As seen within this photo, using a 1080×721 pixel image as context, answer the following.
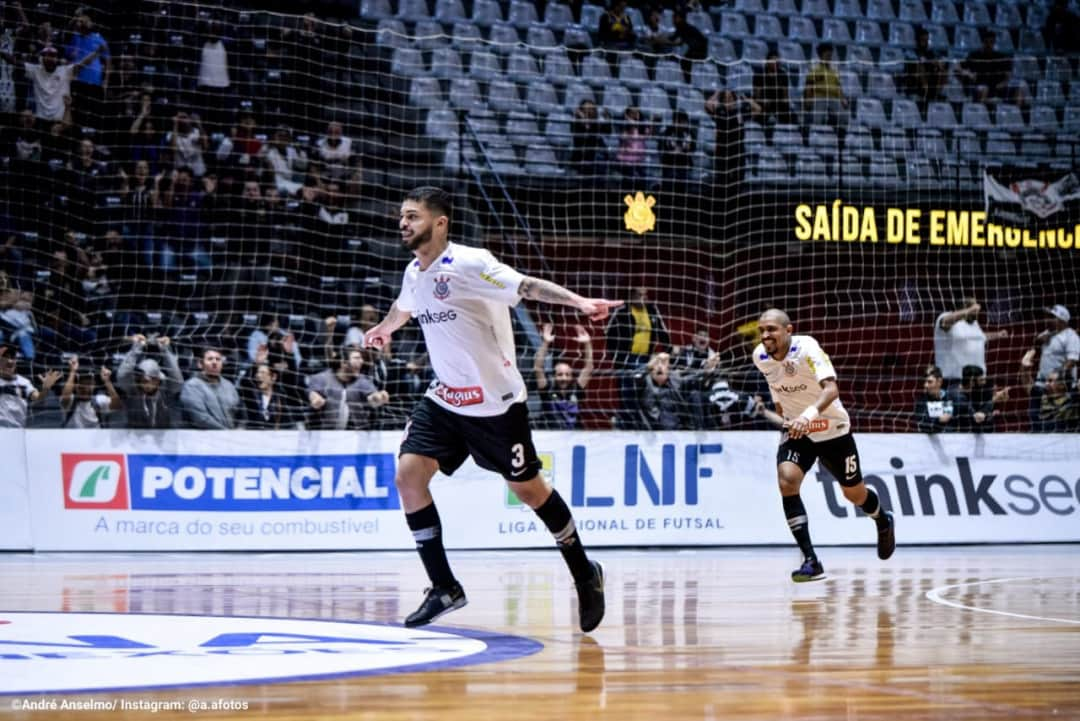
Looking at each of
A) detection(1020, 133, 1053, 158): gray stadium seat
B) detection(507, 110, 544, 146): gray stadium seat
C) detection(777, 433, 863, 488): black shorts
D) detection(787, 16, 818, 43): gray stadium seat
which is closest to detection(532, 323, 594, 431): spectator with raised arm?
detection(507, 110, 544, 146): gray stadium seat

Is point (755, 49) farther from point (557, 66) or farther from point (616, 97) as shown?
point (557, 66)

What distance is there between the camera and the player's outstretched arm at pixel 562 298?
6.52 m

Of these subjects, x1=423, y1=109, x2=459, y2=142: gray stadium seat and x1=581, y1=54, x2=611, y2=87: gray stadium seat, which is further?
x1=581, y1=54, x2=611, y2=87: gray stadium seat

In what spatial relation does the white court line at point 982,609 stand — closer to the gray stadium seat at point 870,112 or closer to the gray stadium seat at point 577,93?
the gray stadium seat at point 577,93

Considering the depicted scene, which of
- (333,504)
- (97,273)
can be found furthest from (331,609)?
(97,273)

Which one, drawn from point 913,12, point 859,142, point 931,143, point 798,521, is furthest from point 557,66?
point 798,521

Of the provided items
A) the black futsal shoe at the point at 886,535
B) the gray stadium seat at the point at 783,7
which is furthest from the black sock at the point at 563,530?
the gray stadium seat at the point at 783,7

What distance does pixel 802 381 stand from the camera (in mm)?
11398

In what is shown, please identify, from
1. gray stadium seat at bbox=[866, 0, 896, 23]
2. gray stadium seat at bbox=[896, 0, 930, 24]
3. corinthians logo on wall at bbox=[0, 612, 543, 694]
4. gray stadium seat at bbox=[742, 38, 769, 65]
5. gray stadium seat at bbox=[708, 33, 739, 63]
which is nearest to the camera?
corinthians logo on wall at bbox=[0, 612, 543, 694]

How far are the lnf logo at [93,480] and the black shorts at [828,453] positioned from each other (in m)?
6.53

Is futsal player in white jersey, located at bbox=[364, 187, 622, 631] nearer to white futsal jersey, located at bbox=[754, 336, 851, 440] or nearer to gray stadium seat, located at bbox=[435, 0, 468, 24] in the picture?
white futsal jersey, located at bbox=[754, 336, 851, 440]

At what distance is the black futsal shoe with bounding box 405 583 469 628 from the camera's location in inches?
282

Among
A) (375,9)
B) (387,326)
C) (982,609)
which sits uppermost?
(375,9)

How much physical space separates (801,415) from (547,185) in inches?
331
